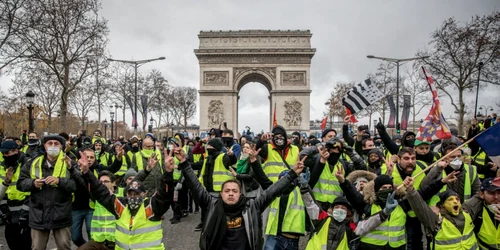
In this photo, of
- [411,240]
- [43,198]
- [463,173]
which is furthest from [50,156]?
[463,173]

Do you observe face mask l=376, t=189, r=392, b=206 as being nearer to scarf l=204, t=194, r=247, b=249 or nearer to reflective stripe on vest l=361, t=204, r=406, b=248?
reflective stripe on vest l=361, t=204, r=406, b=248

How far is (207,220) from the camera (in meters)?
3.79

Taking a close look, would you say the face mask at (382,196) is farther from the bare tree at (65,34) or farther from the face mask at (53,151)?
the bare tree at (65,34)

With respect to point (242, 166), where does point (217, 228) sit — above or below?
below

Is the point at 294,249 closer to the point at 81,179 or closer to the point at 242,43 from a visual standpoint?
the point at 81,179

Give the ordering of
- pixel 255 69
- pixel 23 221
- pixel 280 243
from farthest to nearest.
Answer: pixel 255 69 < pixel 23 221 < pixel 280 243

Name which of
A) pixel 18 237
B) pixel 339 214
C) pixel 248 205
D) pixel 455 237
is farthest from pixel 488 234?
pixel 18 237

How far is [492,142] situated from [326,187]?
2.12m

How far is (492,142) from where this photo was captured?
4.30 m

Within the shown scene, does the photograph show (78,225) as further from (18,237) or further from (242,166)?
(242,166)

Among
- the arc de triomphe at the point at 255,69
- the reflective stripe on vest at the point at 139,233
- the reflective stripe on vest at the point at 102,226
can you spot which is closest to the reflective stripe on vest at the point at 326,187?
the reflective stripe on vest at the point at 139,233

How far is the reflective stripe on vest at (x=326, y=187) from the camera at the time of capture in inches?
217

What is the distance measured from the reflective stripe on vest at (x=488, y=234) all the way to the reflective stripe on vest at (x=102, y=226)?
432 centimetres

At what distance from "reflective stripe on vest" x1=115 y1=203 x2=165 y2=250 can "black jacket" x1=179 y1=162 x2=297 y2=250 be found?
2.03ft
